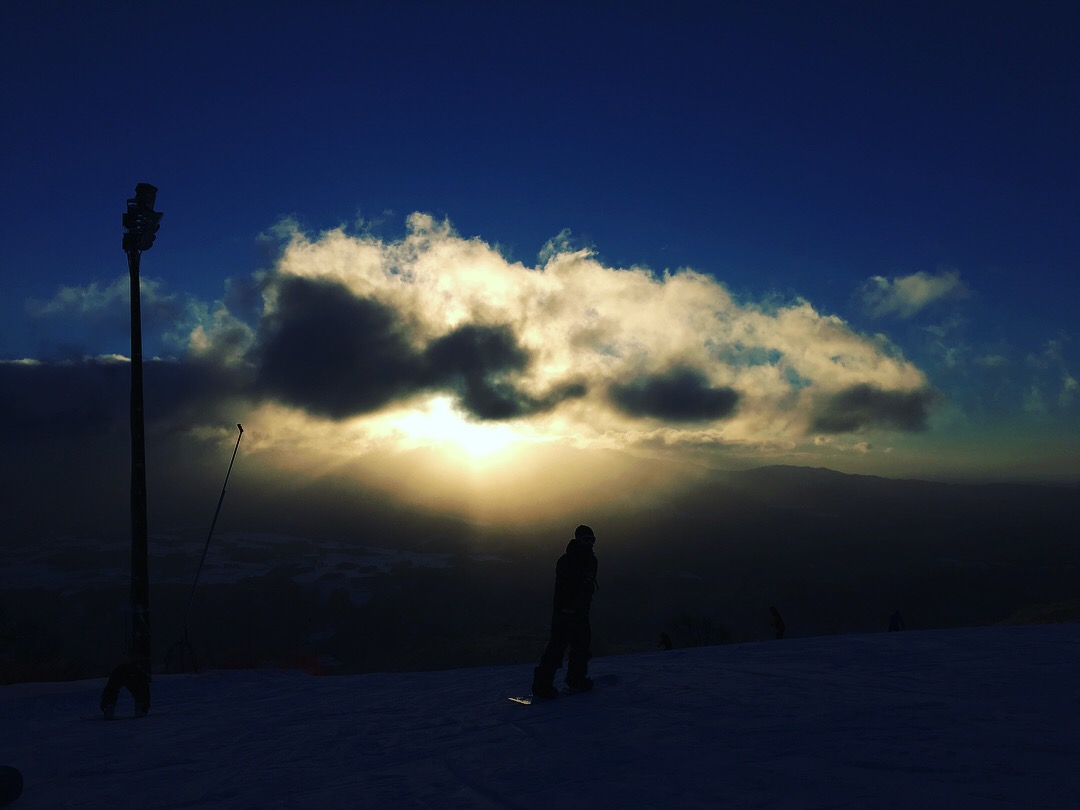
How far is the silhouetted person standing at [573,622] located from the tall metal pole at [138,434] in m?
9.90

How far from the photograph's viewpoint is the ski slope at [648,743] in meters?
5.13

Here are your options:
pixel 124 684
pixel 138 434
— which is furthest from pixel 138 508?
pixel 124 684

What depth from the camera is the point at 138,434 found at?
52.5 ft

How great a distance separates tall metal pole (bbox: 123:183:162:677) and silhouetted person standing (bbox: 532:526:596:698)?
990 cm

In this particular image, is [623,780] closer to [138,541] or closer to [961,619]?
[138,541]

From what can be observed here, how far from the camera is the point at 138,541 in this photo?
1530 centimetres

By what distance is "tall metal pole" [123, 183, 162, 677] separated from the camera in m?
15.1

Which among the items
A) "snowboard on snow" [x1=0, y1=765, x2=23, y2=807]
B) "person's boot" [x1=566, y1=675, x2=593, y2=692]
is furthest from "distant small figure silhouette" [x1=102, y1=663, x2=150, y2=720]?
"person's boot" [x1=566, y1=675, x2=593, y2=692]

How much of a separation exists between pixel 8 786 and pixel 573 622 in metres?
6.25

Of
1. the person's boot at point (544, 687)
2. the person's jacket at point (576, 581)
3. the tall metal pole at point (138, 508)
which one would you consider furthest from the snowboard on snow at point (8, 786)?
the tall metal pole at point (138, 508)

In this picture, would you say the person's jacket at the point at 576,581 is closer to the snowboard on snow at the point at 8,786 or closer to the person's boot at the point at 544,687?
the person's boot at the point at 544,687

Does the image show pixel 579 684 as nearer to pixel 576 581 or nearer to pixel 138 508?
pixel 576 581

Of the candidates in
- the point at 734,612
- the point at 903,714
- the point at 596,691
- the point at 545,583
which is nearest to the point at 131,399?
the point at 596,691

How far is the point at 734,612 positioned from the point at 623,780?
16846cm
